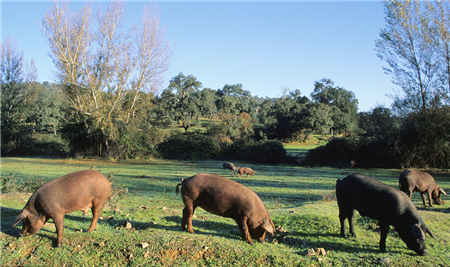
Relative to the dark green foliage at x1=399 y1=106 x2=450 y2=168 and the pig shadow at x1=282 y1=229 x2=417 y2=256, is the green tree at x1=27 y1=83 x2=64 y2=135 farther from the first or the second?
the pig shadow at x1=282 y1=229 x2=417 y2=256

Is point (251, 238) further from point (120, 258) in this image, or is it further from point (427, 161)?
point (427, 161)

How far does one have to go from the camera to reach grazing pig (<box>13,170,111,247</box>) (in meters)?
5.78

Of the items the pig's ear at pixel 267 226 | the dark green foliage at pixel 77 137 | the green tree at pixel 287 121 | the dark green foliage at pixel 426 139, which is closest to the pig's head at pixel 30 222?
the pig's ear at pixel 267 226

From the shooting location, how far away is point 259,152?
33.1 meters

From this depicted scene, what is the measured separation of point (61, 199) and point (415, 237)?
7028 mm

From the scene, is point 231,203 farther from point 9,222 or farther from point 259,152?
point 259,152

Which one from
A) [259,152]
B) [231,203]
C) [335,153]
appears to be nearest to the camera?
[231,203]

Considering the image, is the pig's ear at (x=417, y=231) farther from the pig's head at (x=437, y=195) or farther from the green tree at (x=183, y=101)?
the green tree at (x=183, y=101)

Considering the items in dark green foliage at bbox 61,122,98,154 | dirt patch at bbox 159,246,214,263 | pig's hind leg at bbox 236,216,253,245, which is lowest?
A: dirt patch at bbox 159,246,214,263

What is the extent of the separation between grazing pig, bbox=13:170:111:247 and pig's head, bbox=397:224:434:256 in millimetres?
6396

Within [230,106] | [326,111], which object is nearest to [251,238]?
[326,111]

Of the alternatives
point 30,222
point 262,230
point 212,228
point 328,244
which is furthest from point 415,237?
point 30,222

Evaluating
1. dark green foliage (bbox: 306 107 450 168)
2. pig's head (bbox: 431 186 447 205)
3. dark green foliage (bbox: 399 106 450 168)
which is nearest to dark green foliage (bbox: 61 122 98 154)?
dark green foliage (bbox: 306 107 450 168)

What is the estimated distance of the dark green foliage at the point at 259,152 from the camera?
32.2m
